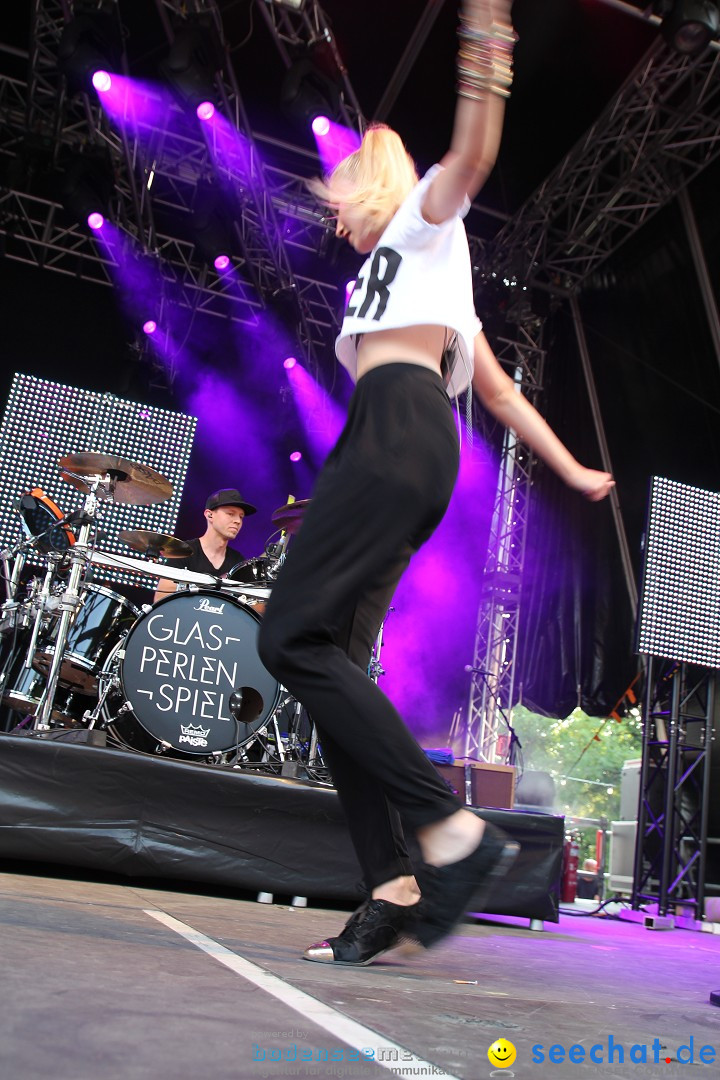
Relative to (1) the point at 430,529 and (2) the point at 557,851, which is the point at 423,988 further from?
(2) the point at 557,851

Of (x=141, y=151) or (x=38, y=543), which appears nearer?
(x=38, y=543)

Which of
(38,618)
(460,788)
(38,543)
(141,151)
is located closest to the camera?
(38,618)

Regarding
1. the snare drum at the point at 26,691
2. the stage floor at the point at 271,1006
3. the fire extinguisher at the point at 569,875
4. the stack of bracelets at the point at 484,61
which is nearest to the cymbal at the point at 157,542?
the snare drum at the point at 26,691

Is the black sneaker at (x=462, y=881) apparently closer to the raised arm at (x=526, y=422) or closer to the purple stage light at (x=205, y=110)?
the raised arm at (x=526, y=422)

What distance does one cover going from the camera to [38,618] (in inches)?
171

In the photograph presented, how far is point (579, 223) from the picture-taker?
9.03 m

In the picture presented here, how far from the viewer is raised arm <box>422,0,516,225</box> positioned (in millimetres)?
1385

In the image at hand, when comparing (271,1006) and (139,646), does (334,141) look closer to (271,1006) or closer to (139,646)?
(139,646)

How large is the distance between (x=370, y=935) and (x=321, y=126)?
6.41 meters

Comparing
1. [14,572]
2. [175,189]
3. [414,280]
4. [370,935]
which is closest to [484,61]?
[414,280]

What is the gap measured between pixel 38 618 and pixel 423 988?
130 inches

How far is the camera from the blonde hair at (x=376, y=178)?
179 centimetres

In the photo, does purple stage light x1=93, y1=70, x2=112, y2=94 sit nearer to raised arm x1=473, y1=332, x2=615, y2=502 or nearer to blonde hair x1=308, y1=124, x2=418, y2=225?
blonde hair x1=308, y1=124, x2=418, y2=225

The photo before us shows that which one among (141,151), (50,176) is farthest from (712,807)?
(50,176)
